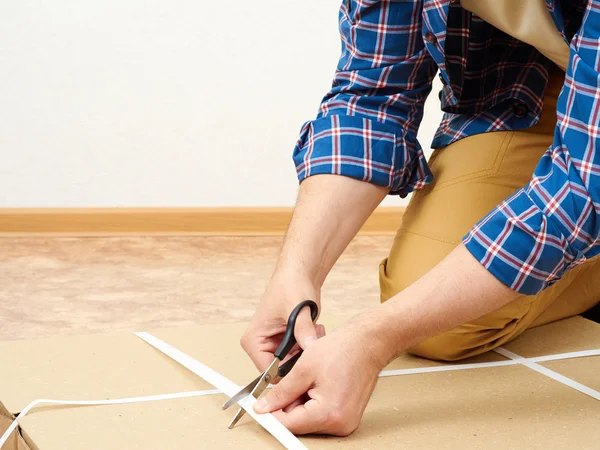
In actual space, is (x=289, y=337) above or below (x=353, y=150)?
below

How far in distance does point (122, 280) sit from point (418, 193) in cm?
102

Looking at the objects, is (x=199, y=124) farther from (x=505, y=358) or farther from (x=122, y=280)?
(x=505, y=358)

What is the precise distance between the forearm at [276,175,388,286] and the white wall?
145 cm

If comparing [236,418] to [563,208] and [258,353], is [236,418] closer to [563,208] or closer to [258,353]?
[258,353]

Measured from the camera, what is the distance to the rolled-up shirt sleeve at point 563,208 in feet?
2.26

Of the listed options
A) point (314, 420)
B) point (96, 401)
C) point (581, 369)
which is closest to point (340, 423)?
point (314, 420)

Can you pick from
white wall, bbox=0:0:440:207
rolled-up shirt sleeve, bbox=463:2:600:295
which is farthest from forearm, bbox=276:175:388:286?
white wall, bbox=0:0:440:207

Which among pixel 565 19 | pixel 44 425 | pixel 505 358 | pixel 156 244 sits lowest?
pixel 156 244

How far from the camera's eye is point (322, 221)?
89 cm

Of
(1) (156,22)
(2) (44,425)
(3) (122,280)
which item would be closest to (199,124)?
(1) (156,22)

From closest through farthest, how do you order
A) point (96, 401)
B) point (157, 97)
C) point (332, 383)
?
point (332, 383)
point (96, 401)
point (157, 97)

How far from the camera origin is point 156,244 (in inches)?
90.1

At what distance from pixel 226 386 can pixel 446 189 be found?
17.4 inches

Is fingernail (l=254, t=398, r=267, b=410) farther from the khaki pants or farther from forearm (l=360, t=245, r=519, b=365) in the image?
the khaki pants
